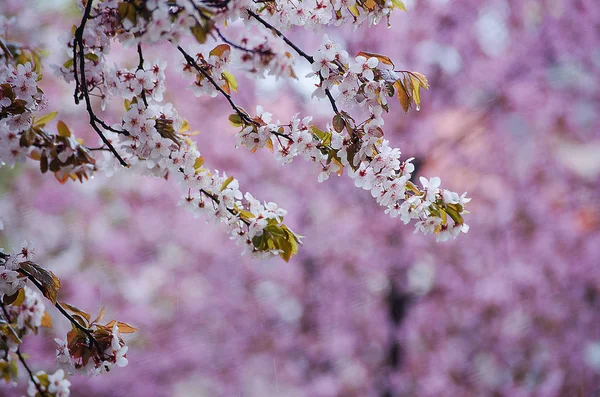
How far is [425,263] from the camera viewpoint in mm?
2979

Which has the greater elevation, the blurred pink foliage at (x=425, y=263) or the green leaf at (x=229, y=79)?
the blurred pink foliage at (x=425, y=263)

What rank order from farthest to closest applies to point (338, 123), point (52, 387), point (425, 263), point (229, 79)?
point (425, 263), point (52, 387), point (229, 79), point (338, 123)

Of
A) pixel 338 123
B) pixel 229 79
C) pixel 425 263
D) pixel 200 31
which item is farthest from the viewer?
pixel 425 263

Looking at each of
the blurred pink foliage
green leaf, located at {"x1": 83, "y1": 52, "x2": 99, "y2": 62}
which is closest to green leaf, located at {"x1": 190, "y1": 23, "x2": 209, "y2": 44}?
green leaf, located at {"x1": 83, "y1": 52, "x2": 99, "y2": 62}

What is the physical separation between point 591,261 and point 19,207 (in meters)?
3.33

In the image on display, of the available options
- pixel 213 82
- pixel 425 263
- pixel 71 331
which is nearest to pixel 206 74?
pixel 213 82

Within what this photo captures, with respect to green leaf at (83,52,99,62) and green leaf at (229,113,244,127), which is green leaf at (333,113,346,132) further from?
green leaf at (83,52,99,62)

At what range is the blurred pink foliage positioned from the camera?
9.53 ft

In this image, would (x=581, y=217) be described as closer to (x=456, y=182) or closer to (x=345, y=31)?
(x=456, y=182)

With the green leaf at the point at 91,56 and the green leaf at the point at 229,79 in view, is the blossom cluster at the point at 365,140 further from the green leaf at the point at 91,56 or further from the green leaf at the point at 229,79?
the green leaf at the point at 91,56

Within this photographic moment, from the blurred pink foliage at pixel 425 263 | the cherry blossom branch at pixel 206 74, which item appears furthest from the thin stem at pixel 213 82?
the blurred pink foliage at pixel 425 263

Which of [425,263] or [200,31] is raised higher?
[425,263]

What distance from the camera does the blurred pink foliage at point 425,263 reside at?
2906 millimetres

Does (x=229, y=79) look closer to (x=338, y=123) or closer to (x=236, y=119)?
(x=236, y=119)
